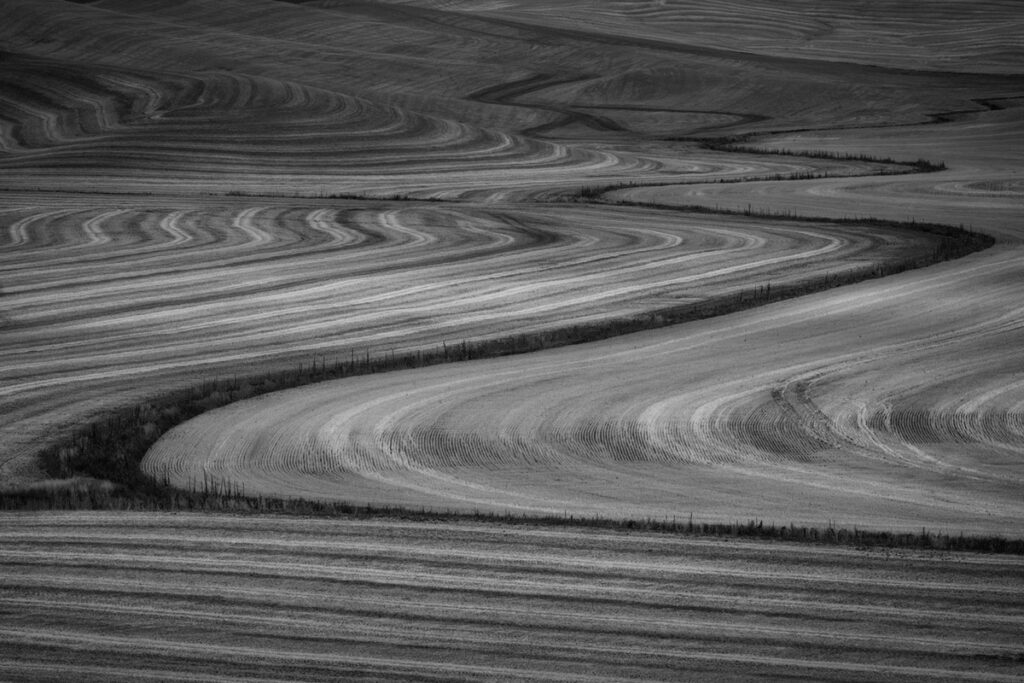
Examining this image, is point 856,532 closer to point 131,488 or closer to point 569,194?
point 131,488

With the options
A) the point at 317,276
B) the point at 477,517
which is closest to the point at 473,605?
the point at 477,517

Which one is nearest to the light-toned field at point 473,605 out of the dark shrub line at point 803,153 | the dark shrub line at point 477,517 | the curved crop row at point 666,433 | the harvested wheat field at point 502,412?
the harvested wheat field at point 502,412

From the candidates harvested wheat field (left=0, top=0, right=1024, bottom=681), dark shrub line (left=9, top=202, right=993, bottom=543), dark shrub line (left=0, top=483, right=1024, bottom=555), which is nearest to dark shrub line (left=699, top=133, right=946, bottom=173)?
harvested wheat field (left=0, top=0, right=1024, bottom=681)

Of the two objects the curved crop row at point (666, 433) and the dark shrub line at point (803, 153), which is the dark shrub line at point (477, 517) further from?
the dark shrub line at point (803, 153)

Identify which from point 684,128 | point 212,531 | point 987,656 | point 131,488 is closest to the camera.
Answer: point 987,656

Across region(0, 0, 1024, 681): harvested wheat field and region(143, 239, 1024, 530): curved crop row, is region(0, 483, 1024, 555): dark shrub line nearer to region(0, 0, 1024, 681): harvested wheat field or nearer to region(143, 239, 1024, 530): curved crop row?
region(0, 0, 1024, 681): harvested wheat field

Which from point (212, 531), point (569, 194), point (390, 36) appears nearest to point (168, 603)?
point (212, 531)
